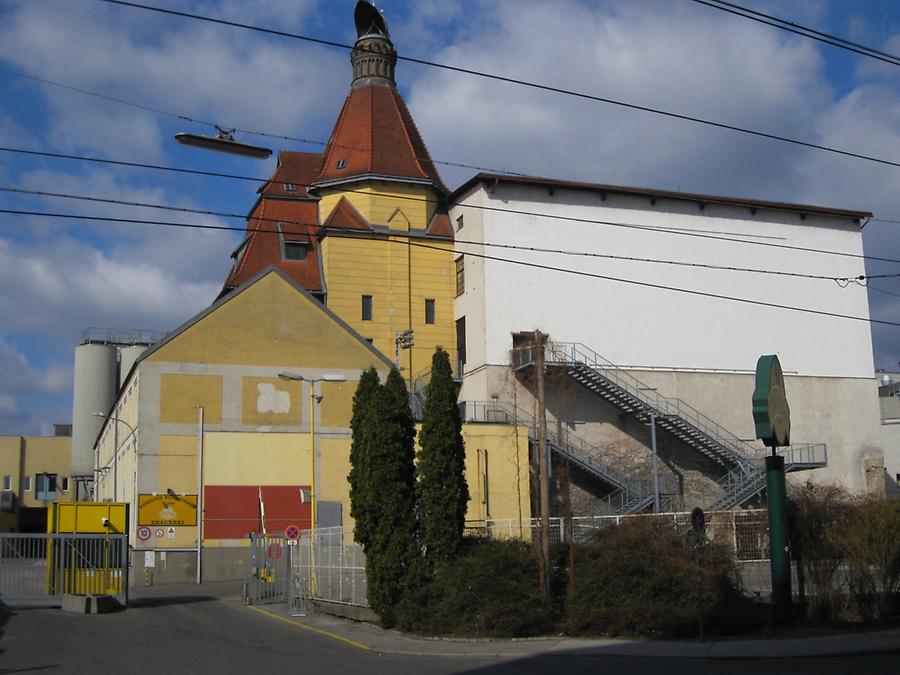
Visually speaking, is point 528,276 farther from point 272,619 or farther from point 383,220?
point 272,619

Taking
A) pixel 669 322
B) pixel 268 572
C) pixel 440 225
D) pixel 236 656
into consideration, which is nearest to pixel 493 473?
pixel 669 322

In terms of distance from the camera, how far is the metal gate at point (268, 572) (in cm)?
3188

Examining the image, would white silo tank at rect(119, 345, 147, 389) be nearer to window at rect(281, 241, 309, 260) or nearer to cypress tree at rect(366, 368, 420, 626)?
window at rect(281, 241, 309, 260)

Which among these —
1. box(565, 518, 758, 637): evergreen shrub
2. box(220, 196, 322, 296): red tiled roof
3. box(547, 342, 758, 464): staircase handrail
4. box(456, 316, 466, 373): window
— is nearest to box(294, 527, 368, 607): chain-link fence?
box(565, 518, 758, 637): evergreen shrub

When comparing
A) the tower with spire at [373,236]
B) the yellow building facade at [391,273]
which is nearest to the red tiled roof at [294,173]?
the tower with spire at [373,236]

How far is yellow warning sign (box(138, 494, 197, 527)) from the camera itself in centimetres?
4212

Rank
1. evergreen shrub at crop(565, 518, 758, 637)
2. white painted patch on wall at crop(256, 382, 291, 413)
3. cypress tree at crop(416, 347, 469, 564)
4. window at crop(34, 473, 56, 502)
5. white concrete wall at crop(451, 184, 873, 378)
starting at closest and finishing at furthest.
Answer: evergreen shrub at crop(565, 518, 758, 637) < cypress tree at crop(416, 347, 469, 564) < white painted patch on wall at crop(256, 382, 291, 413) < white concrete wall at crop(451, 184, 873, 378) < window at crop(34, 473, 56, 502)

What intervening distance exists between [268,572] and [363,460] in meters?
8.76

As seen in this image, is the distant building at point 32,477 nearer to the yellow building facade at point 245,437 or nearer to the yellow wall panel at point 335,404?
the yellow building facade at point 245,437

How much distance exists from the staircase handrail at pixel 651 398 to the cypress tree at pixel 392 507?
2574 centimetres

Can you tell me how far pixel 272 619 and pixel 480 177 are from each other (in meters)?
29.5

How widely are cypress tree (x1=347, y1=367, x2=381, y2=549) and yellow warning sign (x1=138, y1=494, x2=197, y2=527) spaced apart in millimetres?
17971

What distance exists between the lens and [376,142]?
5588 cm

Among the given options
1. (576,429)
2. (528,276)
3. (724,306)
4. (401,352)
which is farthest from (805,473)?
(401,352)
